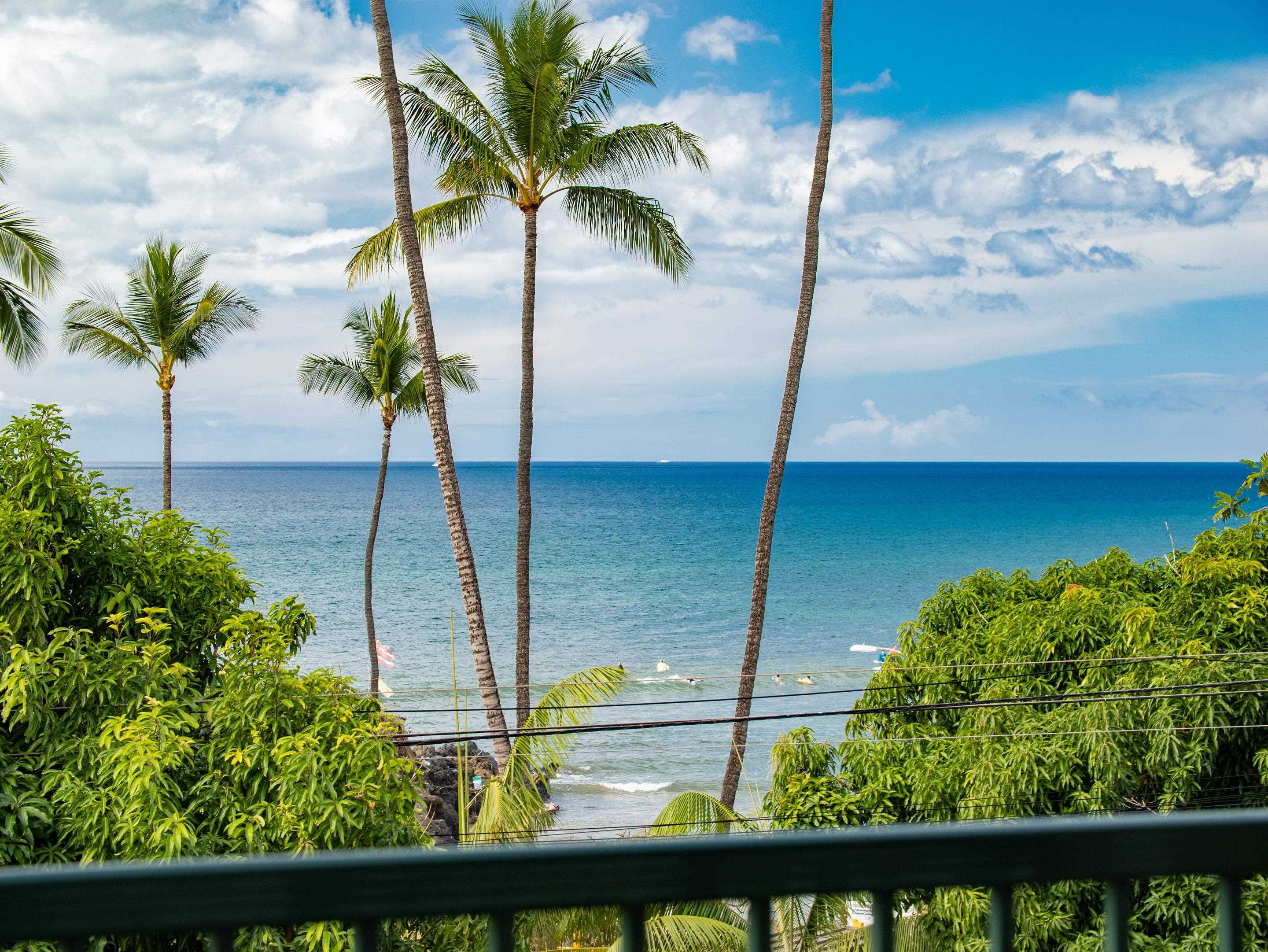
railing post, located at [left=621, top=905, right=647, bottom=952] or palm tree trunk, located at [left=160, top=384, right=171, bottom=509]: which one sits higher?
palm tree trunk, located at [left=160, top=384, right=171, bottom=509]

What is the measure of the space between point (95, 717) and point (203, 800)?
0.88 metres

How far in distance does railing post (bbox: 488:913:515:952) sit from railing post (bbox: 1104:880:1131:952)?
0.68 meters

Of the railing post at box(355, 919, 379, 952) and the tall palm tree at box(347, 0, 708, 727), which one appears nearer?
the railing post at box(355, 919, 379, 952)

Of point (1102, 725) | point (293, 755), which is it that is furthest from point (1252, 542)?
point (293, 755)

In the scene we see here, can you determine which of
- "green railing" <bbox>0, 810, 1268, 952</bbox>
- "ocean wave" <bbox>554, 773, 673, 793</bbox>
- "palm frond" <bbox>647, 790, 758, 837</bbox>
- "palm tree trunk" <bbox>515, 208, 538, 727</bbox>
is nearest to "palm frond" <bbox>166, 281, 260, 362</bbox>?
"palm tree trunk" <bbox>515, 208, 538, 727</bbox>

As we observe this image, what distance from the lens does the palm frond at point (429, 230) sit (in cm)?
1348

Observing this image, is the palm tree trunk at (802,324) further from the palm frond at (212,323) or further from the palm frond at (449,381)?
the palm frond at (212,323)

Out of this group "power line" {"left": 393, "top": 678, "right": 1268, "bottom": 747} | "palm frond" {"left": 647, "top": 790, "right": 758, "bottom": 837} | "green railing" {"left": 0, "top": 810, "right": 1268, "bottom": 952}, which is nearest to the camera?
"green railing" {"left": 0, "top": 810, "right": 1268, "bottom": 952}

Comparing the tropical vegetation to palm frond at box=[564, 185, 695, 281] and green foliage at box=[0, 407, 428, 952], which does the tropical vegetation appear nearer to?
green foliage at box=[0, 407, 428, 952]

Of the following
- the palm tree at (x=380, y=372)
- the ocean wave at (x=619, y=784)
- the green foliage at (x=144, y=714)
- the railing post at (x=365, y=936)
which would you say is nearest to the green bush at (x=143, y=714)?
the green foliage at (x=144, y=714)

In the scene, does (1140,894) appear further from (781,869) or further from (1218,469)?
(1218,469)

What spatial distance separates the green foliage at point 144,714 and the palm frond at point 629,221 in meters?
8.19

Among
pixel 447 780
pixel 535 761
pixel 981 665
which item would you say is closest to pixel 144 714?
pixel 535 761

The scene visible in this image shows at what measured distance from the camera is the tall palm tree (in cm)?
1269
